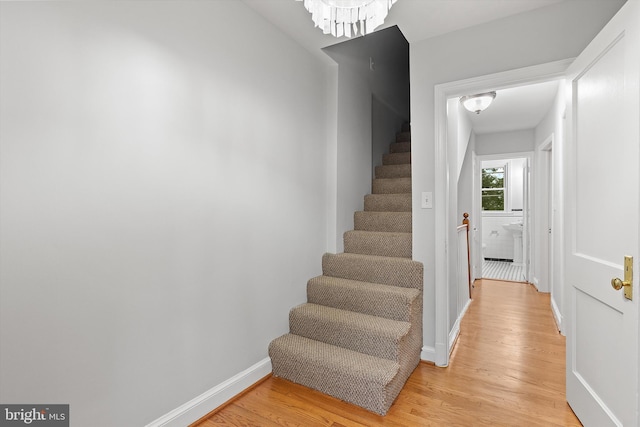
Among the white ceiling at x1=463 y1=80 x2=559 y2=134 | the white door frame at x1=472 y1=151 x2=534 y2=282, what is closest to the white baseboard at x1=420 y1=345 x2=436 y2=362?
the white ceiling at x1=463 y1=80 x2=559 y2=134

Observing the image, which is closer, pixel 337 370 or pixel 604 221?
pixel 604 221

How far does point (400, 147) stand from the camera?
13.9ft

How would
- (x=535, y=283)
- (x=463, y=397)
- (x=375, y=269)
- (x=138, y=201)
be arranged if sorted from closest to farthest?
(x=138, y=201)
(x=463, y=397)
(x=375, y=269)
(x=535, y=283)

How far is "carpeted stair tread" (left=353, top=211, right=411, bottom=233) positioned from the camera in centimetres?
289

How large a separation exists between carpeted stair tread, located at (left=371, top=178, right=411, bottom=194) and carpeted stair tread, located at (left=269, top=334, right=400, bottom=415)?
1810 millimetres

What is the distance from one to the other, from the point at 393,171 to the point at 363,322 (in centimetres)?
203

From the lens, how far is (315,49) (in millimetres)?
2672

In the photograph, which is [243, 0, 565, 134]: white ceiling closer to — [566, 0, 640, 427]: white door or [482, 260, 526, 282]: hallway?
[566, 0, 640, 427]: white door

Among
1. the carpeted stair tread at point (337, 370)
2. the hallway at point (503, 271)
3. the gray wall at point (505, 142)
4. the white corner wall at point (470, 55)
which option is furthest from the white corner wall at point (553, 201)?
the carpeted stair tread at point (337, 370)

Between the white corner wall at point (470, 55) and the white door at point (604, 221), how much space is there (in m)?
0.29

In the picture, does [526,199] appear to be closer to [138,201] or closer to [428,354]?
[428,354]

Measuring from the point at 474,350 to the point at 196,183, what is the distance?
2.50 m

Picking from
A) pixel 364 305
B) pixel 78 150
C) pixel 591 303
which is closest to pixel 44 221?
pixel 78 150

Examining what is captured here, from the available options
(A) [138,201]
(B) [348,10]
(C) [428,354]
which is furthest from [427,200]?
(A) [138,201]
